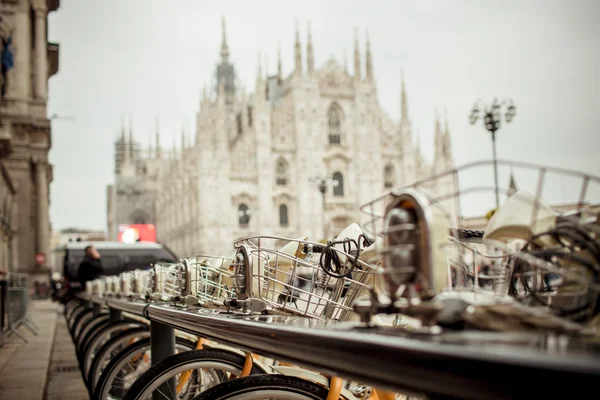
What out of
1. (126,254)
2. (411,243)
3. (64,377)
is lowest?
(64,377)

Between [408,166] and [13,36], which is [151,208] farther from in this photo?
[13,36]

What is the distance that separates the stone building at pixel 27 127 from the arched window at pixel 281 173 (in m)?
26.4

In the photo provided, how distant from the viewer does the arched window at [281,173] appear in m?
50.4

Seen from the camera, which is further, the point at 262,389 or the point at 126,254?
the point at 126,254

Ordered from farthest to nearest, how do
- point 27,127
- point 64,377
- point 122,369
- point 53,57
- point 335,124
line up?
1. point 335,124
2. point 53,57
3. point 27,127
4. point 64,377
5. point 122,369

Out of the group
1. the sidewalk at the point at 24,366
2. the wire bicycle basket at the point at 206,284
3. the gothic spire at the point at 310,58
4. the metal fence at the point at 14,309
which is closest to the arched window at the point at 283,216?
the gothic spire at the point at 310,58

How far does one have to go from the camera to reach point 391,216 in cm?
122

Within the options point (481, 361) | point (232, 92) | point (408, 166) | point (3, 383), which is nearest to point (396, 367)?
point (481, 361)

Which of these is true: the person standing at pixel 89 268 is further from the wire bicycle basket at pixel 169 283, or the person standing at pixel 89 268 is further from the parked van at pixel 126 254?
the wire bicycle basket at pixel 169 283

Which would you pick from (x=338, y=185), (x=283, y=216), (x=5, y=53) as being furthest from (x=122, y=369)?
(x=338, y=185)

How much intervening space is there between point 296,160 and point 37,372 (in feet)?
146

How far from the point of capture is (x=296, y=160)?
50.4 meters

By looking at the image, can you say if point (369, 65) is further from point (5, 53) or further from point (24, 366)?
point (24, 366)

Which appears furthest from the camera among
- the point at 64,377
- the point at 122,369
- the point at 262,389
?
the point at 64,377
